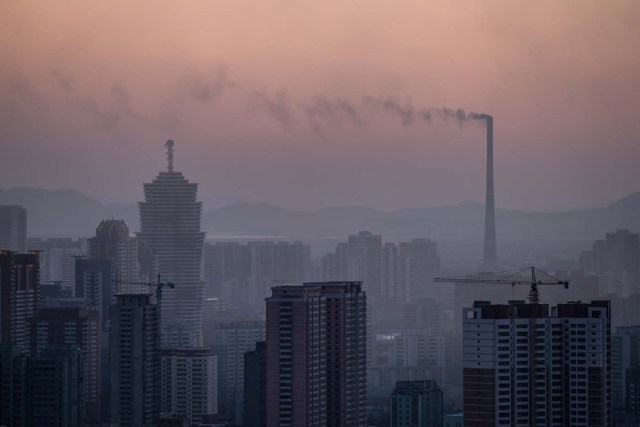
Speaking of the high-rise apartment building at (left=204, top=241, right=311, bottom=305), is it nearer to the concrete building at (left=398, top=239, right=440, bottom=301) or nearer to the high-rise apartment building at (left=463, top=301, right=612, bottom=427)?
the concrete building at (left=398, top=239, right=440, bottom=301)

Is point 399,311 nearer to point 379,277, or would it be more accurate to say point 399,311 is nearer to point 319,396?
point 379,277

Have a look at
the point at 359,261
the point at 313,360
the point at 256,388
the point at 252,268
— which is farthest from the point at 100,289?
the point at 313,360

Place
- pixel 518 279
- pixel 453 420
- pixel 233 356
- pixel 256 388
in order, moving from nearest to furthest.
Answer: pixel 453 420 < pixel 256 388 < pixel 518 279 < pixel 233 356

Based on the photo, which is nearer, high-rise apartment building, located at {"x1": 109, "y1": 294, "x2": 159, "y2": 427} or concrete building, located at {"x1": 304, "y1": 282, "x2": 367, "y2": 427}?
concrete building, located at {"x1": 304, "y1": 282, "x2": 367, "y2": 427}

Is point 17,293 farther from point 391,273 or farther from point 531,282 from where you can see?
Result: point 531,282

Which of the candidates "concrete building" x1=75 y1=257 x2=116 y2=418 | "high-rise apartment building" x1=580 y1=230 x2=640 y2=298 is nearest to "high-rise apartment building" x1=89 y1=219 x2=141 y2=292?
"concrete building" x1=75 y1=257 x2=116 y2=418

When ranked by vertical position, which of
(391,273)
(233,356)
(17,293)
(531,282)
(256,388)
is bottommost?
(256,388)

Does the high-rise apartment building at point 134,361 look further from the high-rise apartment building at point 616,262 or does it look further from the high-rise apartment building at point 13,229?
the high-rise apartment building at point 13,229
